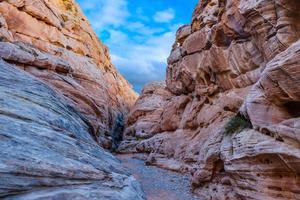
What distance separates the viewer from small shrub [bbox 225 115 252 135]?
62.5 ft

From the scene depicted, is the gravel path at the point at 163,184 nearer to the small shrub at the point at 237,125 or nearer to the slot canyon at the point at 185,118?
the slot canyon at the point at 185,118

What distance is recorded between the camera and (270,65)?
1511 centimetres

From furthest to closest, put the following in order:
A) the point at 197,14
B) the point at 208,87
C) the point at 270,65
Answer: the point at 197,14 → the point at 208,87 → the point at 270,65

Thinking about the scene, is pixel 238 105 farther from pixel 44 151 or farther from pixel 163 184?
pixel 44 151

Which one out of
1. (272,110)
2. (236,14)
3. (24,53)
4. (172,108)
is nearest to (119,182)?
(272,110)

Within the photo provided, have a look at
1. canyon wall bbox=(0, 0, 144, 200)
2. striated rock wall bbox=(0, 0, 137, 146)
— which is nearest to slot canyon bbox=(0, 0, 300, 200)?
canyon wall bbox=(0, 0, 144, 200)

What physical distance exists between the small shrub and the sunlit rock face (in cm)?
8

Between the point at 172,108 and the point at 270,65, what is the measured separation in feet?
94.7

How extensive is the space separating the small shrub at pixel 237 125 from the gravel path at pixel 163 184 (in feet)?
18.6

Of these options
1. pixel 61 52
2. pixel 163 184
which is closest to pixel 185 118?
pixel 163 184

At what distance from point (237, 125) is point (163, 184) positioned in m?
10.2

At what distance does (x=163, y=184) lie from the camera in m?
26.9

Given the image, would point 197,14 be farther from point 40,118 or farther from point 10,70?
point 40,118

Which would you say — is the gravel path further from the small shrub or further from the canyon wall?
the canyon wall
